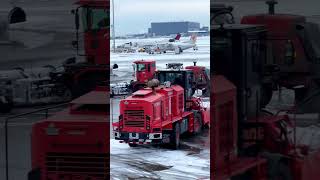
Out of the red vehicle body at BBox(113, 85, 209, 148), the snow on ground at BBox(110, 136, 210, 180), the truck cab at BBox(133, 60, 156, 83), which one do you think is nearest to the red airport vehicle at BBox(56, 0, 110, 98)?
the snow on ground at BBox(110, 136, 210, 180)

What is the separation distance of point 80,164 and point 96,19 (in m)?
0.64

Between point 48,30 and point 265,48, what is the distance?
0.89 meters

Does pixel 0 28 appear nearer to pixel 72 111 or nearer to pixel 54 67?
pixel 54 67

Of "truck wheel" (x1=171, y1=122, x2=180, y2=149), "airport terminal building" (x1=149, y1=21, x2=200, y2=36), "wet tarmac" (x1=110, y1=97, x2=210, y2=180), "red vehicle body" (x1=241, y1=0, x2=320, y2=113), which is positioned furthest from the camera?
"truck wheel" (x1=171, y1=122, x2=180, y2=149)

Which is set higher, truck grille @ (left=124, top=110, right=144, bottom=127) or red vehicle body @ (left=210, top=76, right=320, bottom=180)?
red vehicle body @ (left=210, top=76, right=320, bottom=180)

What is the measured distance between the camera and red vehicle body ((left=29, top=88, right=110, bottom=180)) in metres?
1.99

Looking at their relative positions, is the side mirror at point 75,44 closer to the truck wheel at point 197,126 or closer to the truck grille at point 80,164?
the truck grille at point 80,164

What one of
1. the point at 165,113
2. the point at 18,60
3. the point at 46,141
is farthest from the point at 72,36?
the point at 165,113

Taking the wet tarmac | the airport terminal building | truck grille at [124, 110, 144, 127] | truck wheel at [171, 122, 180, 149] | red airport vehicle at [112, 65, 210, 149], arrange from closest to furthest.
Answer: the wet tarmac < the airport terminal building < truck wheel at [171, 122, 180, 149] < red airport vehicle at [112, 65, 210, 149] < truck grille at [124, 110, 144, 127]

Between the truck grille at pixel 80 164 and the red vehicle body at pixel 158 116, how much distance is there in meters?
1.04

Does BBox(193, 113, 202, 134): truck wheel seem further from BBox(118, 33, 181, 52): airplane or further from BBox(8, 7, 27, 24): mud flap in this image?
BBox(8, 7, 27, 24): mud flap

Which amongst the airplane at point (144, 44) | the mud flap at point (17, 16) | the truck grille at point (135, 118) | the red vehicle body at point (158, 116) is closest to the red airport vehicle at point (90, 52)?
the mud flap at point (17, 16)

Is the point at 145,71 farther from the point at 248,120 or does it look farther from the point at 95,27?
the point at 248,120

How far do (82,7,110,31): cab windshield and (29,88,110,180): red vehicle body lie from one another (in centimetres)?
26
